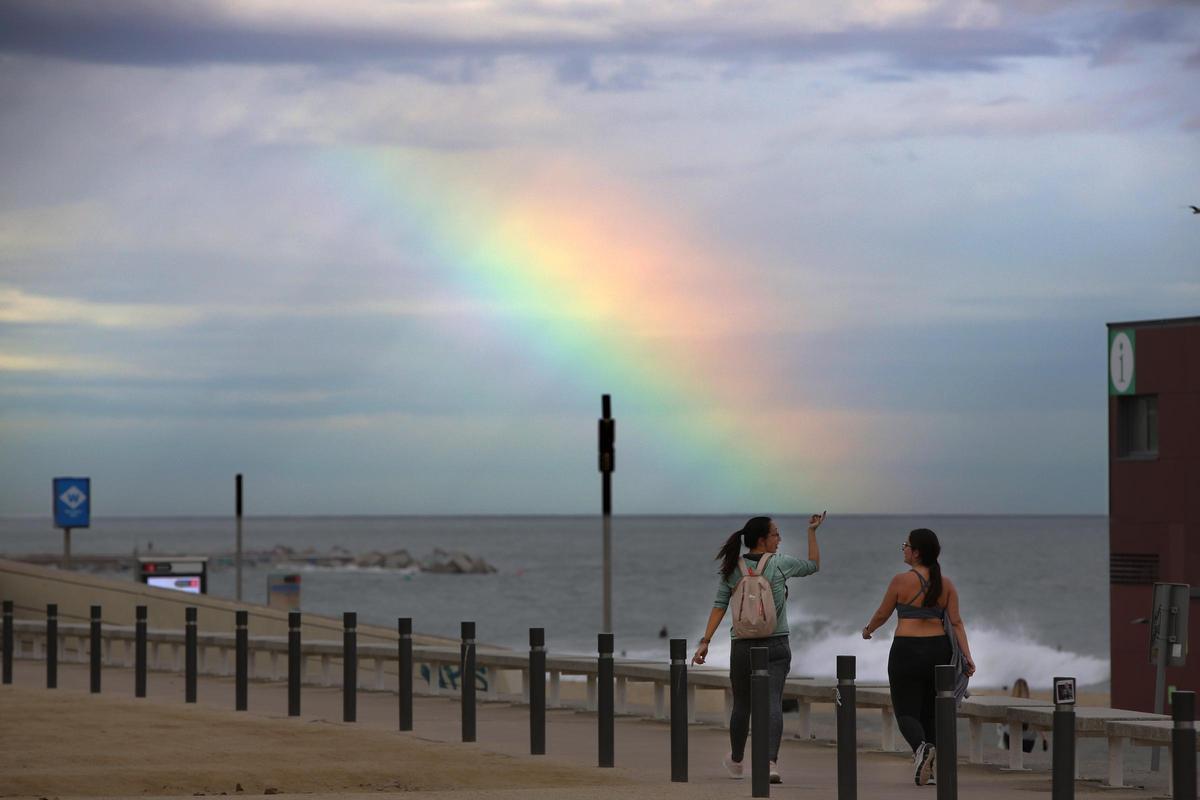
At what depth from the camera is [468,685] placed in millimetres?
16109

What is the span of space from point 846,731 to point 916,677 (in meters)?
1.24

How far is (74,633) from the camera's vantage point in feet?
86.2

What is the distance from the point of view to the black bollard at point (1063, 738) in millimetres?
10562

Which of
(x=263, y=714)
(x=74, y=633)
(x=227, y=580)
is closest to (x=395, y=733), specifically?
(x=263, y=714)

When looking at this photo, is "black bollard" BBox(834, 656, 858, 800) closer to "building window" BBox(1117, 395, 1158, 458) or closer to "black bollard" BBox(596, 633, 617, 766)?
"black bollard" BBox(596, 633, 617, 766)

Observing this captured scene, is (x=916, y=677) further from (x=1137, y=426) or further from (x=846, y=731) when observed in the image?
(x=1137, y=426)

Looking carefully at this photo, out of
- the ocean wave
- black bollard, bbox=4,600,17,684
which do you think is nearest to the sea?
the ocean wave

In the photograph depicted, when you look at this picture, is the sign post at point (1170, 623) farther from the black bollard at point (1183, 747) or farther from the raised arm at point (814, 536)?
the black bollard at point (1183, 747)

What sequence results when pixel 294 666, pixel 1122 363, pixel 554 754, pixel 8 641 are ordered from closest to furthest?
pixel 554 754 < pixel 294 666 < pixel 8 641 < pixel 1122 363

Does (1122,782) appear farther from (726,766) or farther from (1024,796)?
(726,766)

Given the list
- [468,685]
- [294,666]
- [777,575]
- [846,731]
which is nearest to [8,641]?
[294,666]

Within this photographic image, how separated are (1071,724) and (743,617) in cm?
306

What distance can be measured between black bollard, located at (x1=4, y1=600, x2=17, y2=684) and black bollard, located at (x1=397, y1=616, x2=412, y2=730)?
24.3ft

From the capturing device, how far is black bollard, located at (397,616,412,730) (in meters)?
16.9
